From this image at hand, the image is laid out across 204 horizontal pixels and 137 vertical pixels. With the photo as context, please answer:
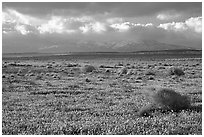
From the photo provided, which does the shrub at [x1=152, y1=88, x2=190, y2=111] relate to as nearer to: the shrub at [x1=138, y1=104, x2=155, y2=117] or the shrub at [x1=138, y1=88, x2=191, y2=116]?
the shrub at [x1=138, y1=88, x2=191, y2=116]

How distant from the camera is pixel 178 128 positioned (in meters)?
9.82

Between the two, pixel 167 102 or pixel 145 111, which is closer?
pixel 145 111

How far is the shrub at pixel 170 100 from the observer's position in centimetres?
1327

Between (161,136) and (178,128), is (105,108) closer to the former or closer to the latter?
(178,128)

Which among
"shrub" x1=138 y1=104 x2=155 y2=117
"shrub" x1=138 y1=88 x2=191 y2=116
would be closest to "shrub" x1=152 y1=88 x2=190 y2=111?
"shrub" x1=138 y1=88 x2=191 y2=116

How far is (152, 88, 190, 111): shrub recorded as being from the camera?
13.3 metres

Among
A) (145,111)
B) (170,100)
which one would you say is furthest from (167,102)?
(145,111)

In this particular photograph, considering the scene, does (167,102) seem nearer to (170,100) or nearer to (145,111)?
(170,100)

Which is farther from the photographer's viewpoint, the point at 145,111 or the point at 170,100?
the point at 170,100

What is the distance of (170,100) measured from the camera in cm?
1347

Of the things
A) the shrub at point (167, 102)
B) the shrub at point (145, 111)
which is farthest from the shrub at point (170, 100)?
the shrub at point (145, 111)

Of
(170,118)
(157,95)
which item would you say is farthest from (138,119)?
(157,95)

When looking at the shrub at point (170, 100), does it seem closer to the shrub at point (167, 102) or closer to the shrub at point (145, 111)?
the shrub at point (167, 102)

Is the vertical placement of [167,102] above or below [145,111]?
above
